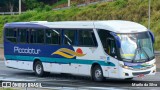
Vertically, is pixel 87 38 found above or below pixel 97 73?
above

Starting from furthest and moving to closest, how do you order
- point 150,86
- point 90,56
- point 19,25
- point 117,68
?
point 19,25 < point 90,56 < point 117,68 < point 150,86

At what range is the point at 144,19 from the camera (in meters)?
51.4

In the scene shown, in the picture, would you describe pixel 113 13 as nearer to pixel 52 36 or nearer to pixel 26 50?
pixel 26 50

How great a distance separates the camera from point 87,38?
25.4 m

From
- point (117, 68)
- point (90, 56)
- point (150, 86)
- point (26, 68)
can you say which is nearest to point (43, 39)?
point (26, 68)

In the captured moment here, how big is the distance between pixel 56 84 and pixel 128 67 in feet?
10.7

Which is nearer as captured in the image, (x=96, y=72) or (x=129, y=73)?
(x=129, y=73)

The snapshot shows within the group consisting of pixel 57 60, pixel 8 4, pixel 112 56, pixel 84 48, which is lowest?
pixel 57 60

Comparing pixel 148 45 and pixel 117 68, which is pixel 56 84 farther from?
pixel 148 45

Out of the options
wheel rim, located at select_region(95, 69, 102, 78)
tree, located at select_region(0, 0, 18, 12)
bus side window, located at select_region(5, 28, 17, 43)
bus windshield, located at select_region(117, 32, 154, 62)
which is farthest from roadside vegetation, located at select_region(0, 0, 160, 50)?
tree, located at select_region(0, 0, 18, 12)

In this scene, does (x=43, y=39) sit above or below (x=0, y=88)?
above

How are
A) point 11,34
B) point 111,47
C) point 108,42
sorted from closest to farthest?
1. point 111,47
2. point 108,42
3. point 11,34

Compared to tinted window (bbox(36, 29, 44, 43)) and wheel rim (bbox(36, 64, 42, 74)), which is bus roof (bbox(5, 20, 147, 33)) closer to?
tinted window (bbox(36, 29, 44, 43))

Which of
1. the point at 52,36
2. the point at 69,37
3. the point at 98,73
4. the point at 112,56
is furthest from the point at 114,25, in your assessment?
the point at 52,36
